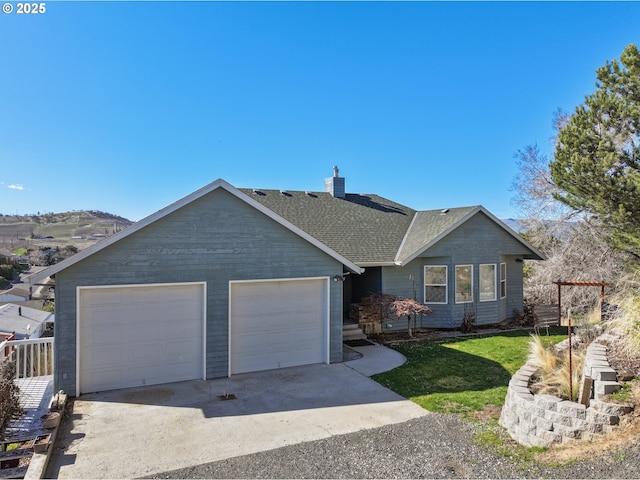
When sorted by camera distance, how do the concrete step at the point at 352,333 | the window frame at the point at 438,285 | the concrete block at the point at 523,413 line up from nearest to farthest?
the concrete block at the point at 523,413 → the concrete step at the point at 352,333 → the window frame at the point at 438,285

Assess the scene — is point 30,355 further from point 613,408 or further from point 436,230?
point 436,230

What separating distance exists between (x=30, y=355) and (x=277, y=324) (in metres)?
6.06

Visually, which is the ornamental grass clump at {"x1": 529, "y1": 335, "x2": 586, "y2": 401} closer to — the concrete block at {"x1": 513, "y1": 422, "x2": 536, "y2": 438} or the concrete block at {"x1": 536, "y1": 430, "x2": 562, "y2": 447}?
the concrete block at {"x1": 513, "y1": 422, "x2": 536, "y2": 438}

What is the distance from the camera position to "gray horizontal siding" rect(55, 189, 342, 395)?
798cm

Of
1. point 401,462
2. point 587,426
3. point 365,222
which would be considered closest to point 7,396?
point 401,462

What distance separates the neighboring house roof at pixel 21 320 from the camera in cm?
1527

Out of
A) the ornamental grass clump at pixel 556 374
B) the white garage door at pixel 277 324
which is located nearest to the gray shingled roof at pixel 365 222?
the white garage door at pixel 277 324

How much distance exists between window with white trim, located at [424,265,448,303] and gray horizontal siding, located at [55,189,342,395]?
6.05 meters

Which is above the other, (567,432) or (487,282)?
(487,282)

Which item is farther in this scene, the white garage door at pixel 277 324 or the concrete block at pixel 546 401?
the white garage door at pixel 277 324

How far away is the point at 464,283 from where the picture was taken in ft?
50.4

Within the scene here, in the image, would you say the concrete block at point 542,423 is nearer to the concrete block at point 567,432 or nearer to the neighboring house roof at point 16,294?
the concrete block at point 567,432

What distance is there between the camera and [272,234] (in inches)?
392

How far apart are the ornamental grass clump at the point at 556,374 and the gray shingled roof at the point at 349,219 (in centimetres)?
721
